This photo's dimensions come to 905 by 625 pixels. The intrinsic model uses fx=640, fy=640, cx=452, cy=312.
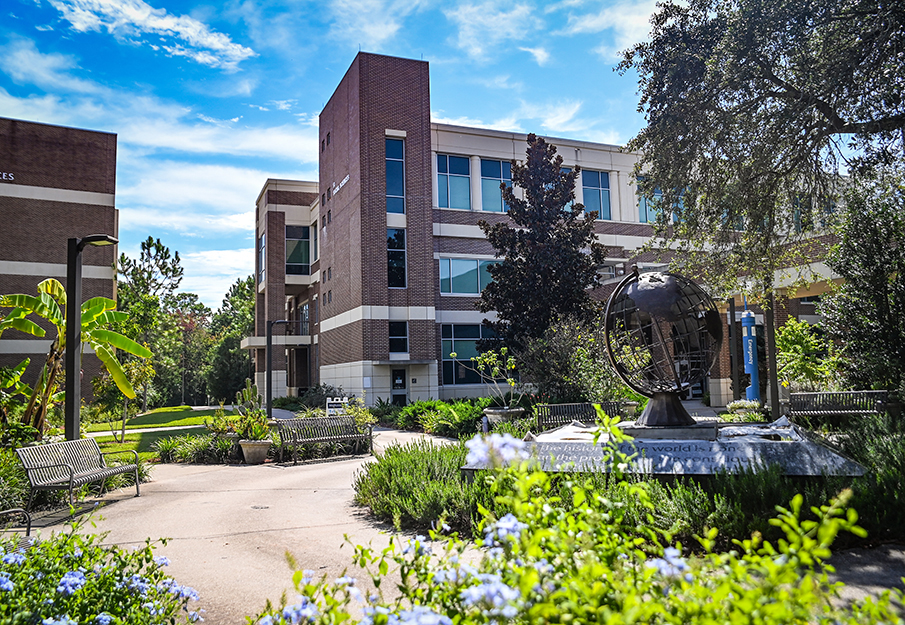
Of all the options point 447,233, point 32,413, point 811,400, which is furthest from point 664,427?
point 447,233

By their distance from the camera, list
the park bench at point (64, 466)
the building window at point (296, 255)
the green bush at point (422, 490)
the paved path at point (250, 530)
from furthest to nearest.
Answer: the building window at point (296, 255), the park bench at point (64, 466), the green bush at point (422, 490), the paved path at point (250, 530)

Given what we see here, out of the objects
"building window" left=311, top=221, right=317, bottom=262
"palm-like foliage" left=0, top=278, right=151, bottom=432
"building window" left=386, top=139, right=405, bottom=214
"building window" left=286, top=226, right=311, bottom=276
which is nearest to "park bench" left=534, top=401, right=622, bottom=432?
"palm-like foliage" left=0, top=278, right=151, bottom=432

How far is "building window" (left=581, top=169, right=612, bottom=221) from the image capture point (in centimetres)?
3634

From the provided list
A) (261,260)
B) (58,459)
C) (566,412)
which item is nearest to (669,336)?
(566,412)

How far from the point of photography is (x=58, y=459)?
9.46 metres

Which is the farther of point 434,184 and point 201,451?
point 434,184

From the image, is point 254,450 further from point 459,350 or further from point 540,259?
point 459,350

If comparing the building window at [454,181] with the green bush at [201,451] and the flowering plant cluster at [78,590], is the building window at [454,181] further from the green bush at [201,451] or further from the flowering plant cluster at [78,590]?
the flowering plant cluster at [78,590]

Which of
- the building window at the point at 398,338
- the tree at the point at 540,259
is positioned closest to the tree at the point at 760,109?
the tree at the point at 540,259

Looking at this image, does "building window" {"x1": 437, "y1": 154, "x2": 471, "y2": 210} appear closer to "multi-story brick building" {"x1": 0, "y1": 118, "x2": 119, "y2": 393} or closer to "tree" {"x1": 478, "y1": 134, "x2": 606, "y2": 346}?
"tree" {"x1": 478, "y1": 134, "x2": 606, "y2": 346}

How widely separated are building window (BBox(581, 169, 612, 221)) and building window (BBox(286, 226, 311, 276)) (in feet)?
60.2

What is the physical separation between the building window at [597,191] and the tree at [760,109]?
2098cm

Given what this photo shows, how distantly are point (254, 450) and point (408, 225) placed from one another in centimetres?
1795

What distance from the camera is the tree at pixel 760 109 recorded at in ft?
33.8
